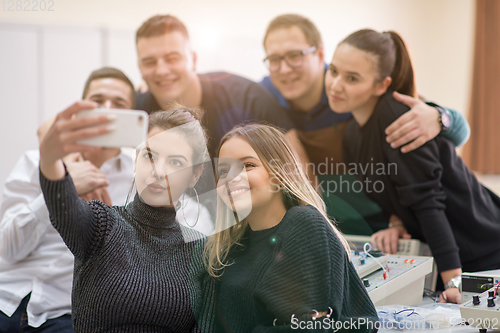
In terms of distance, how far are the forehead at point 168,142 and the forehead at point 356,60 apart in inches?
29.9

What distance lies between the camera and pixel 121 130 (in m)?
0.71

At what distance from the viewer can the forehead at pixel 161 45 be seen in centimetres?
168

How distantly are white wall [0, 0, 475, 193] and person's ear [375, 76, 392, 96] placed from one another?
9.7 inches

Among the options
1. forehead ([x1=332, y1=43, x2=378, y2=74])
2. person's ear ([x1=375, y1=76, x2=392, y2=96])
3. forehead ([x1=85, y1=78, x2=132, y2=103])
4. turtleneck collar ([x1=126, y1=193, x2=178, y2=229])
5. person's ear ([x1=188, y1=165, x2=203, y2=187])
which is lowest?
turtleneck collar ([x1=126, y1=193, x2=178, y2=229])

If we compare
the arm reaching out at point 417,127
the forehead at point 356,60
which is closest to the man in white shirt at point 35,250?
the forehead at point 356,60

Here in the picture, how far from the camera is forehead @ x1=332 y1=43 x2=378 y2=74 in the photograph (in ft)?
4.89

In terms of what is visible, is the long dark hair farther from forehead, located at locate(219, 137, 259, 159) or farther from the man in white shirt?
the man in white shirt

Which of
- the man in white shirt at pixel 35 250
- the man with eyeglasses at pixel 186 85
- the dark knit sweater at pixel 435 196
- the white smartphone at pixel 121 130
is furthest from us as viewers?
the man with eyeglasses at pixel 186 85

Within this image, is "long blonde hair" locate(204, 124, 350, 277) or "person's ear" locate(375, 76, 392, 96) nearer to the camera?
"long blonde hair" locate(204, 124, 350, 277)

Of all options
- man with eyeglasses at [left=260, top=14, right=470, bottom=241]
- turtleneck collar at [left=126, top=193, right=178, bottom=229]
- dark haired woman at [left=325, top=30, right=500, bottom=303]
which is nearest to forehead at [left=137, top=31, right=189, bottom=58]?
man with eyeglasses at [left=260, top=14, right=470, bottom=241]

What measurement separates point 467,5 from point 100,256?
2.17 m

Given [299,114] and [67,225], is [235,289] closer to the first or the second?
[67,225]

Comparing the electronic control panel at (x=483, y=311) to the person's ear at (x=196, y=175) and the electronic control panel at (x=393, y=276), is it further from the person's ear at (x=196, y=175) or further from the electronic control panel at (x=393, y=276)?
the person's ear at (x=196, y=175)

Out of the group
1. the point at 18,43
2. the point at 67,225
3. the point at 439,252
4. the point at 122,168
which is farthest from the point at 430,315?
the point at 18,43
